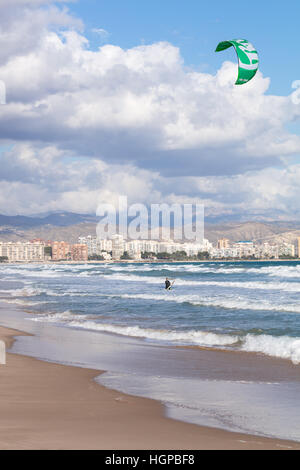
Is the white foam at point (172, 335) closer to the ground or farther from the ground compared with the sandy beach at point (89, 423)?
closer to the ground

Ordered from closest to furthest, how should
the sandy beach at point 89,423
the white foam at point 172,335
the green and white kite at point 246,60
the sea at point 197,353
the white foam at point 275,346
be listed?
the sandy beach at point 89,423 → the sea at point 197,353 → the green and white kite at point 246,60 → the white foam at point 275,346 → the white foam at point 172,335

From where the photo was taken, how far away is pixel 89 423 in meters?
6.77

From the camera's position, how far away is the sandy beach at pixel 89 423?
5898 mm

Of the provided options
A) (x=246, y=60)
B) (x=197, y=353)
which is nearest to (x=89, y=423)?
(x=197, y=353)

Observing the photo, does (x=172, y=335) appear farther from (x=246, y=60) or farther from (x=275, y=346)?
(x=246, y=60)

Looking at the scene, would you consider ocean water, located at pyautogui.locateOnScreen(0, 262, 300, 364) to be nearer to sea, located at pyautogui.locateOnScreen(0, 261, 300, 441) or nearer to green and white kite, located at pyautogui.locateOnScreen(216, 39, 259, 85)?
sea, located at pyautogui.locateOnScreen(0, 261, 300, 441)

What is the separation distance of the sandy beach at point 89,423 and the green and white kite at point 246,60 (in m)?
6.77

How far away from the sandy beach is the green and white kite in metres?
6.77

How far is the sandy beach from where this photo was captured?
5.90 metres

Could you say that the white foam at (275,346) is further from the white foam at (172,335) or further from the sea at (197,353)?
the white foam at (172,335)

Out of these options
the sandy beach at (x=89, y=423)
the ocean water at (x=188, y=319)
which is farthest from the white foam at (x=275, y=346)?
the sandy beach at (x=89, y=423)

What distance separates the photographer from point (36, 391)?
8672 mm

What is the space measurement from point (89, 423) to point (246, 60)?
817cm
